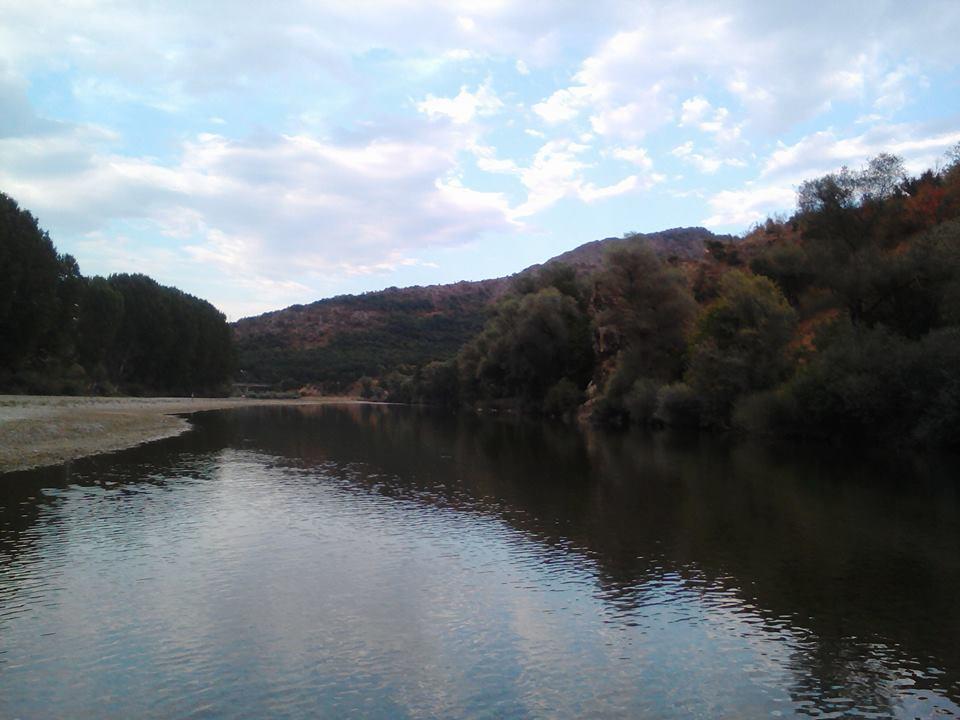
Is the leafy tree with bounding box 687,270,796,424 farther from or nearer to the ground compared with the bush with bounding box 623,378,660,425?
farther from the ground

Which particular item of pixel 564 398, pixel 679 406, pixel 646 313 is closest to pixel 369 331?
pixel 564 398

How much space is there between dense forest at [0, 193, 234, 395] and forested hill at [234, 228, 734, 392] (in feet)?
103

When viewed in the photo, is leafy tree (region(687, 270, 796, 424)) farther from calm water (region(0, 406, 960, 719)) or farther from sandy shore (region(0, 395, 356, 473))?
sandy shore (region(0, 395, 356, 473))

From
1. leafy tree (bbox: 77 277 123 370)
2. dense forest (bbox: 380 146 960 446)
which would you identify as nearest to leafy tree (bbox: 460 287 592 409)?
dense forest (bbox: 380 146 960 446)

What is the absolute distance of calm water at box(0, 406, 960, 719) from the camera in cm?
920

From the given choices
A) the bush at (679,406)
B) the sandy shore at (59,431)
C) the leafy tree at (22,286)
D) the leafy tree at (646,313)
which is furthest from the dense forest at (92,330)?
the bush at (679,406)

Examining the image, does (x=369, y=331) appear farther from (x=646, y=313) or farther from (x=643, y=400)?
(x=643, y=400)

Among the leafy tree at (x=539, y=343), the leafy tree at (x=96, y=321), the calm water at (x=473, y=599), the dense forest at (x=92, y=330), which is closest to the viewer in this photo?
the calm water at (x=473, y=599)

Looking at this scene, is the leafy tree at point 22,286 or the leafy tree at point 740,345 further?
the leafy tree at point 22,286

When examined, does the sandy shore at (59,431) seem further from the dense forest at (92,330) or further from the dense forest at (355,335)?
the dense forest at (355,335)

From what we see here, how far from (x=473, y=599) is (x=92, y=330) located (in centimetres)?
7830

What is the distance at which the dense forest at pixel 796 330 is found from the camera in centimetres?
3672

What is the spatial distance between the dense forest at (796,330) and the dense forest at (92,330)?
141 feet

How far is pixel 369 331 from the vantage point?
16950 cm
